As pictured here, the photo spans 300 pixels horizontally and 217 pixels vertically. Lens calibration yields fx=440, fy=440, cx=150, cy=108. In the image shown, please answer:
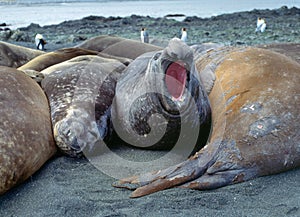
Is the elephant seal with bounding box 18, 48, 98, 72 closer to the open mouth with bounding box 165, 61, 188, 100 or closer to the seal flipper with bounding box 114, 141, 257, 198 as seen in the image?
the open mouth with bounding box 165, 61, 188, 100

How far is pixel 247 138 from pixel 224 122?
0.25m

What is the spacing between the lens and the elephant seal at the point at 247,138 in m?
2.85

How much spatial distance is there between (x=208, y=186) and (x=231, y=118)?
23.7 inches

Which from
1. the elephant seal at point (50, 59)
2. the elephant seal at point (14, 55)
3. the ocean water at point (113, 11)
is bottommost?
the ocean water at point (113, 11)

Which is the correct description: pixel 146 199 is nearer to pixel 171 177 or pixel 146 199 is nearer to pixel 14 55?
pixel 171 177

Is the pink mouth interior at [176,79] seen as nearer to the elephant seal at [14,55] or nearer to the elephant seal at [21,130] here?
the elephant seal at [21,130]

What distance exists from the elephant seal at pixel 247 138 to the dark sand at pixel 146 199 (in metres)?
0.08

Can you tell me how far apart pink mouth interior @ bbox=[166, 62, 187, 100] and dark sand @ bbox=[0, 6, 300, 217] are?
0.70m

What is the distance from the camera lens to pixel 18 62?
596 centimetres

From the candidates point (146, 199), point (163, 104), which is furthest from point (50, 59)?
point (146, 199)

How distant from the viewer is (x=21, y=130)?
3.15 meters

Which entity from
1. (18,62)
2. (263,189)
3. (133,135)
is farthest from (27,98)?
(18,62)

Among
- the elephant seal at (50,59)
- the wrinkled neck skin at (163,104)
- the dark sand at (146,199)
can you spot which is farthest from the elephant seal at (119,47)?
the dark sand at (146,199)

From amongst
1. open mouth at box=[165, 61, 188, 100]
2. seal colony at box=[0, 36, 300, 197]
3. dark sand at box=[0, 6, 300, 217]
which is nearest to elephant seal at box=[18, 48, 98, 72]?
seal colony at box=[0, 36, 300, 197]
